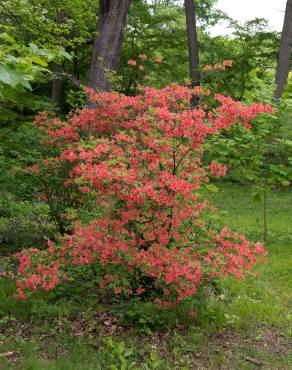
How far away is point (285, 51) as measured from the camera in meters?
12.9

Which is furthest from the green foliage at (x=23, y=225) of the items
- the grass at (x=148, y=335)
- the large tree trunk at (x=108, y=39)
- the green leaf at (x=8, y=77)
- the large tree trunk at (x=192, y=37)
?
the large tree trunk at (x=192, y=37)

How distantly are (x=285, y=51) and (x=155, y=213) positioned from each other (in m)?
10.2

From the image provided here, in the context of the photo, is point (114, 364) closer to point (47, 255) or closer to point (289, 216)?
point (47, 255)

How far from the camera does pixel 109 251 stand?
13.7 feet

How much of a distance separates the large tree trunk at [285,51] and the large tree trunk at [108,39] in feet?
18.5

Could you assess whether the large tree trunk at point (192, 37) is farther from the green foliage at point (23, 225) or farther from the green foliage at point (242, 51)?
the green foliage at point (23, 225)

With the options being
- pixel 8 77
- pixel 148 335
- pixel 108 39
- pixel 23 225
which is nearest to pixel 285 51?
pixel 108 39

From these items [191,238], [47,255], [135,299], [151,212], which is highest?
[151,212]

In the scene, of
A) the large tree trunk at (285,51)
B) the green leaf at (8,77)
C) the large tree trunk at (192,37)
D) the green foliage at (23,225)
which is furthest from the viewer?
the large tree trunk at (192,37)

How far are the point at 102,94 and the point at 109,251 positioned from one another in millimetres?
1864

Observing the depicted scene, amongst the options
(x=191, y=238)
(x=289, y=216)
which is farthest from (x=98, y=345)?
(x=289, y=216)

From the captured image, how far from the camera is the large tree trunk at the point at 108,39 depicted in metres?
8.36

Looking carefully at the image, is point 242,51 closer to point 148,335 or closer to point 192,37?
point 192,37

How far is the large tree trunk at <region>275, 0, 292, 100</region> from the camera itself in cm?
1249
